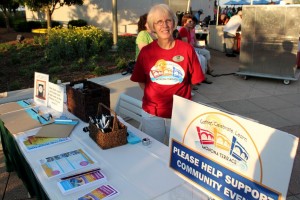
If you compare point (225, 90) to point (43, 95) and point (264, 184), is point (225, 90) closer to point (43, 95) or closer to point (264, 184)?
point (43, 95)

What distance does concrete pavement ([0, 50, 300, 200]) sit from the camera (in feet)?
16.0

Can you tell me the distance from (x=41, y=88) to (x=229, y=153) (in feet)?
7.36

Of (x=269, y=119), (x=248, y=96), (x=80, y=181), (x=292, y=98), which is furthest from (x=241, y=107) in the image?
(x=80, y=181)

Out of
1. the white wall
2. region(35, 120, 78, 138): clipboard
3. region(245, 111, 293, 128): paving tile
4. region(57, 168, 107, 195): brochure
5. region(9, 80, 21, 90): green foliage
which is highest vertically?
the white wall

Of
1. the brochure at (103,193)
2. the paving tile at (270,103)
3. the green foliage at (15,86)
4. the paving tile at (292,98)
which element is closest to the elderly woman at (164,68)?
the brochure at (103,193)

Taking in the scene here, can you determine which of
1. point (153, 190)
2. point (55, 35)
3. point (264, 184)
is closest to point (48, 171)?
point (153, 190)

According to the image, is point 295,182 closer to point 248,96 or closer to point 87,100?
point 87,100

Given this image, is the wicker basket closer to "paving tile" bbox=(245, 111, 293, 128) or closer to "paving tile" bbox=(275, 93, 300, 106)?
"paving tile" bbox=(245, 111, 293, 128)

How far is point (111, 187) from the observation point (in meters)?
1.67

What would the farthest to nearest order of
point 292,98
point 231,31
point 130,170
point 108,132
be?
point 231,31 < point 292,98 < point 108,132 < point 130,170

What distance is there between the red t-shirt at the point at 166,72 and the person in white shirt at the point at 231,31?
7.92 m

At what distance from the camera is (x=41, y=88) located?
10.0 ft

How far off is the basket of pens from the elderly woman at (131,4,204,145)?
1.48 ft

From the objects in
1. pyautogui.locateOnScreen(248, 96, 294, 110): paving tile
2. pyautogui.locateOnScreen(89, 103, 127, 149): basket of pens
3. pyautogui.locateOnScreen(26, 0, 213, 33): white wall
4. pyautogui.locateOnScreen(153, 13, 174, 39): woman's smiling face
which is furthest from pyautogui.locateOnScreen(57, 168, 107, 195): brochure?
pyautogui.locateOnScreen(26, 0, 213, 33): white wall
